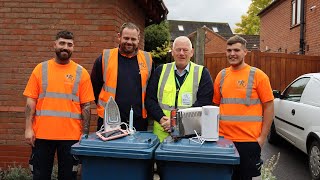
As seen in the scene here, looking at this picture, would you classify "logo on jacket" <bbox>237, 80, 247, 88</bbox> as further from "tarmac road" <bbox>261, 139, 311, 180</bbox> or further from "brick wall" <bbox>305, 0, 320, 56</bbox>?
"brick wall" <bbox>305, 0, 320, 56</bbox>

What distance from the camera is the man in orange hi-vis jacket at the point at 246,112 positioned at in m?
3.45

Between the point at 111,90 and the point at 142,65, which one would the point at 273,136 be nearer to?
the point at 142,65

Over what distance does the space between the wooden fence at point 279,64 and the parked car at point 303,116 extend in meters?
2.67

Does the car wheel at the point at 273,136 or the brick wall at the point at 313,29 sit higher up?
the brick wall at the point at 313,29

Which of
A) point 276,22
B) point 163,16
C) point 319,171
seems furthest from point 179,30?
point 319,171

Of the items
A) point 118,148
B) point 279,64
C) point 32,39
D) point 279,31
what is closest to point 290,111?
point 279,64

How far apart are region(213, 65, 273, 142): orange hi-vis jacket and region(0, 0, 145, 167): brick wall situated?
2079mm

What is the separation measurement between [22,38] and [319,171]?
4553mm

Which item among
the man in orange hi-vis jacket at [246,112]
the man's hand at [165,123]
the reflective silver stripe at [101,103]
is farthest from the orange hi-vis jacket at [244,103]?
the reflective silver stripe at [101,103]

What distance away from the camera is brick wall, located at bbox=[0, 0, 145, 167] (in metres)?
5.04

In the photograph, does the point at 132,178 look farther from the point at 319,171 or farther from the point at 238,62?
the point at 319,171

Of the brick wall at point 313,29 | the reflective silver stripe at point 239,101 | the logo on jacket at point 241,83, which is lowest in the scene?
the reflective silver stripe at point 239,101

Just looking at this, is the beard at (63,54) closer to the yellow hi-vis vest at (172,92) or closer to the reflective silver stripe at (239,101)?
the yellow hi-vis vest at (172,92)

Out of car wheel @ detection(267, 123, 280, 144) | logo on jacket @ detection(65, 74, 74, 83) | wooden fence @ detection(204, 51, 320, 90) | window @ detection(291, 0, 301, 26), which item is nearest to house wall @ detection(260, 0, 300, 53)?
window @ detection(291, 0, 301, 26)
